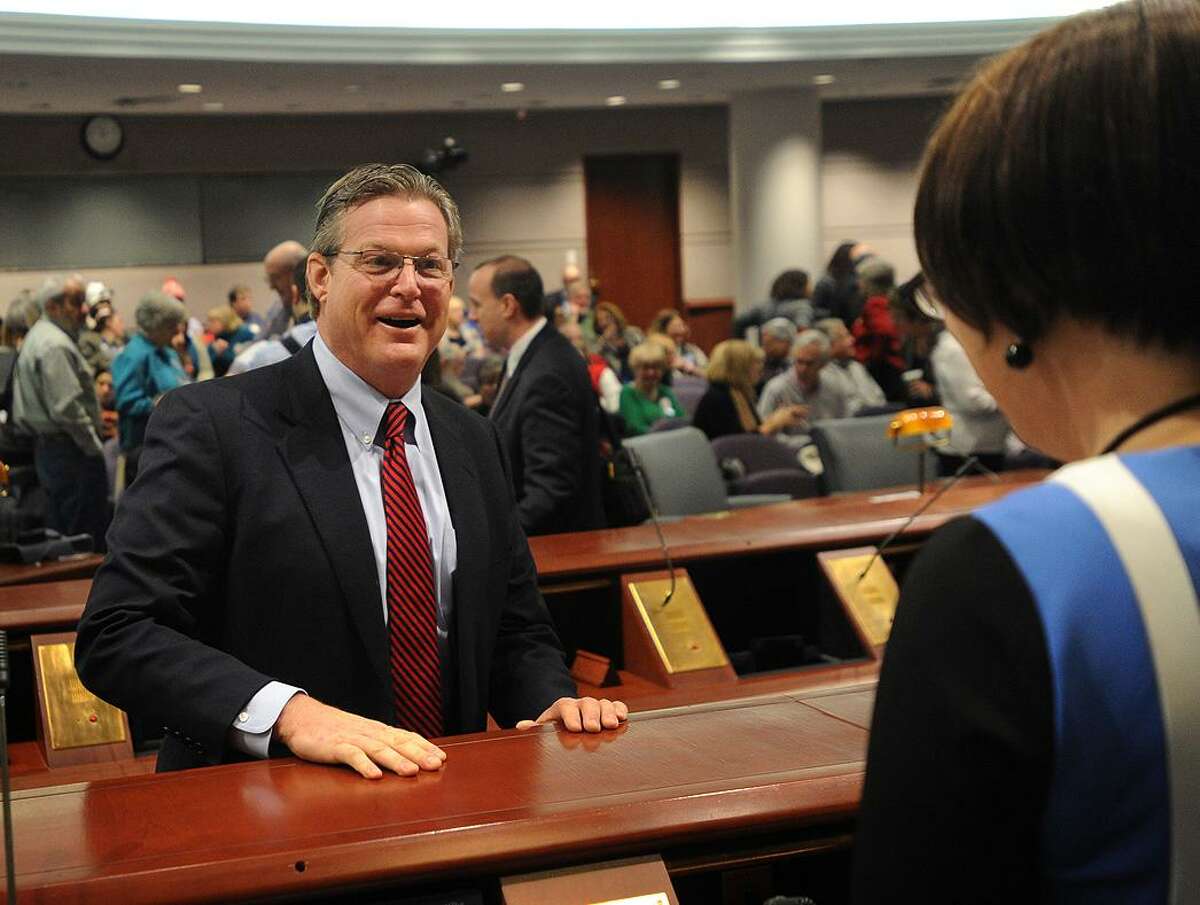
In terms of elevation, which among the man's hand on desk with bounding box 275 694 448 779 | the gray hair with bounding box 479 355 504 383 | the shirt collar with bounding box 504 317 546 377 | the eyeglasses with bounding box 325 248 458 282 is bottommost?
the man's hand on desk with bounding box 275 694 448 779

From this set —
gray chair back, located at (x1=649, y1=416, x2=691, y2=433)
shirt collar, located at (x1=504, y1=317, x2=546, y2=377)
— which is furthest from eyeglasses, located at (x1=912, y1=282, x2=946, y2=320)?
gray chair back, located at (x1=649, y1=416, x2=691, y2=433)

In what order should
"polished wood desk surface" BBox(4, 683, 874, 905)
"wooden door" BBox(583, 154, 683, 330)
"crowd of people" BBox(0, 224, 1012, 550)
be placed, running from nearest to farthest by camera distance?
"polished wood desk surface" BBox(4, 683, 874, 905) < "crowd of people" BBox(0, 224, 1012, 550) < "wooden door" BBox(583, 154, 683, 330)

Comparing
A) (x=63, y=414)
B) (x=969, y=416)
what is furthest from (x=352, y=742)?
(x=63, y=414)

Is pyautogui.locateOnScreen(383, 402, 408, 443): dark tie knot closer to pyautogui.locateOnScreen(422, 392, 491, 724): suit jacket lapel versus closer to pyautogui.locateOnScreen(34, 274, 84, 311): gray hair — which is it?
pyautogui.locateOnScreen(422, 392, 491, 724): suit jacket lapel

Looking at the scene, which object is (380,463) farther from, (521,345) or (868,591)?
(521,345)

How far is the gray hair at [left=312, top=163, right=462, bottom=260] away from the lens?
212cm

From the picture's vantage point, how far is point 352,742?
1671 millimetres

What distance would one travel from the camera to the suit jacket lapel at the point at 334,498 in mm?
1947

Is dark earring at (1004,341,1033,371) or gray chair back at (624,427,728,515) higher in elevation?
dark earring at (1004,341,1033,371)

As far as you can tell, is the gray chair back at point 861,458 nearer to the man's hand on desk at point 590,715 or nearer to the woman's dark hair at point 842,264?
the man's hand on desk at point 590,715

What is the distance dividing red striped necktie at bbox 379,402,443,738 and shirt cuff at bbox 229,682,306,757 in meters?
0.23

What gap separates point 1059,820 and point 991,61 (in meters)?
0.44

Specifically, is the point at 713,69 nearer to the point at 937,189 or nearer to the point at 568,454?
the point at 568,454

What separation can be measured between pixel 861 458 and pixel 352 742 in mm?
3950
